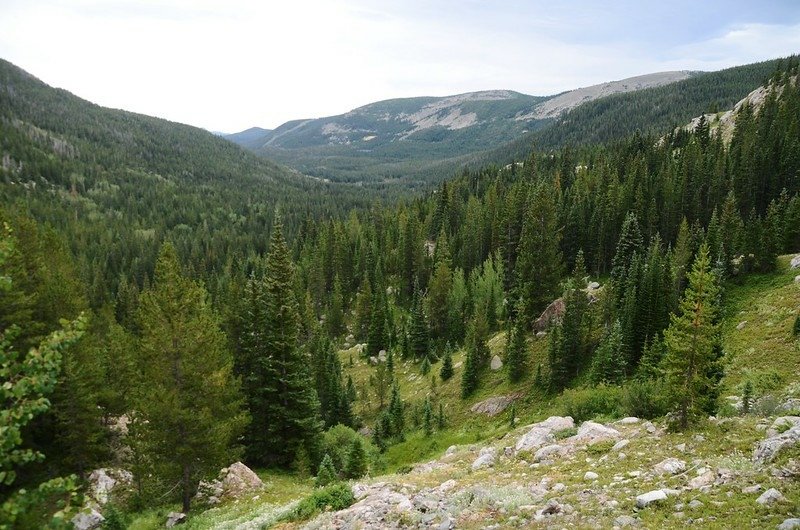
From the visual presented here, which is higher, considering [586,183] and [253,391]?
[586,183]

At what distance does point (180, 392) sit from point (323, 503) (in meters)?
10.3

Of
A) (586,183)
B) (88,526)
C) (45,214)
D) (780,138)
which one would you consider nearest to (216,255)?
(45,214)

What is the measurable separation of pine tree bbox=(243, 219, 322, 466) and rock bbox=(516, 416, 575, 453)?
569 inches

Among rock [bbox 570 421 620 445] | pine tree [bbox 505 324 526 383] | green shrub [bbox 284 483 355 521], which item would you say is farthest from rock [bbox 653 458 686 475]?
pine tree [bbox 505 324 526 383]

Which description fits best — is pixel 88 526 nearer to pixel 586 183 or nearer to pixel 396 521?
pixel 396 521

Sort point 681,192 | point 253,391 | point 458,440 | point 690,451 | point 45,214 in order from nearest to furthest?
point 690,451
point 253,391
point 458,440
point 681,192
point 45,214

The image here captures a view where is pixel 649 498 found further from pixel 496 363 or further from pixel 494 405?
pixel 496 363

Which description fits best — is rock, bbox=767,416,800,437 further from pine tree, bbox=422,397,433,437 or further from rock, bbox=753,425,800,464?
pine tree, bbox=422,397,433,437

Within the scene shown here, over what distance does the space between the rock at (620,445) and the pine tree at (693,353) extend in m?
2.21

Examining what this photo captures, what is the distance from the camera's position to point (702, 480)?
11.4 metres

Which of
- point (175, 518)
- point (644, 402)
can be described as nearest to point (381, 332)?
point (175, 518)

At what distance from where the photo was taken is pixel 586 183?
92.1 metres

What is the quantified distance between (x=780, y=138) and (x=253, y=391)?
305 feet

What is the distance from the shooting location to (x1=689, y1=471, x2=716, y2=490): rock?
11258mm
